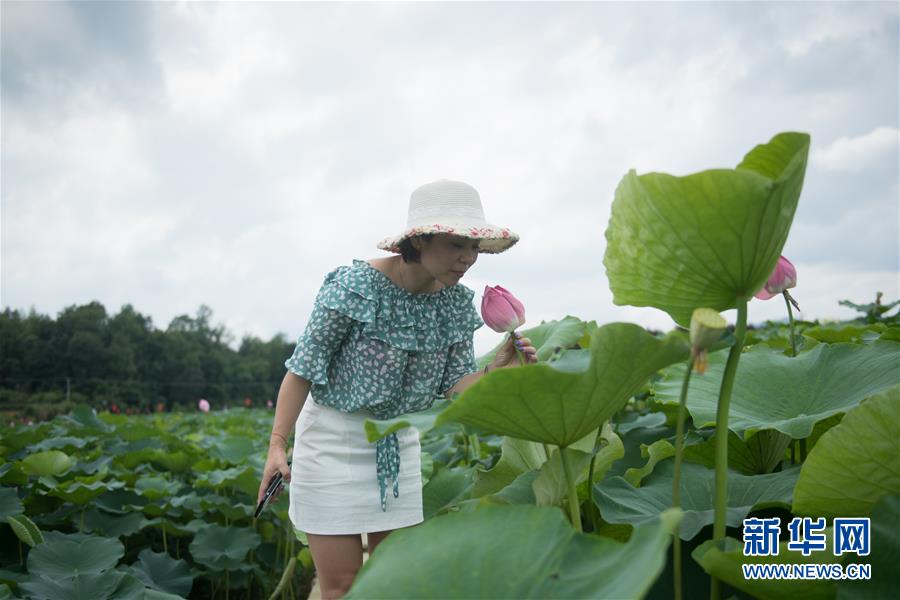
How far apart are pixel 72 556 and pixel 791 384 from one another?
2039 mm

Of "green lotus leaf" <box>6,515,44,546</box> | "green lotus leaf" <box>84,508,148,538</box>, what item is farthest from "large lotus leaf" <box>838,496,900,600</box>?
"green lotus leaf" <box>84,508,148,538</box>

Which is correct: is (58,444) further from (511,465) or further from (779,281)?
(779,281)

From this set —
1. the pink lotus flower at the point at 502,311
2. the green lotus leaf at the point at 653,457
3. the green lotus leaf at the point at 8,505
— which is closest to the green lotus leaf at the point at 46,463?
the green lotus leaf at the point at 8,505

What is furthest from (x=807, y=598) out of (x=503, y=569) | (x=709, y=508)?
(x=503, y=569)

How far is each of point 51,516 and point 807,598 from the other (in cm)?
298

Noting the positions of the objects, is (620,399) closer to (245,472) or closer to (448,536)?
(448,536)

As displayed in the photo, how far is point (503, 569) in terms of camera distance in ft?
2.13

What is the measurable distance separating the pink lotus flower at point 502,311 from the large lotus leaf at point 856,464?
51cm

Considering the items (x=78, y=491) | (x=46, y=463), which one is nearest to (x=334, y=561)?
(x=78, y=491)

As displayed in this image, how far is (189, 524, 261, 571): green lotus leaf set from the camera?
8.96 ft

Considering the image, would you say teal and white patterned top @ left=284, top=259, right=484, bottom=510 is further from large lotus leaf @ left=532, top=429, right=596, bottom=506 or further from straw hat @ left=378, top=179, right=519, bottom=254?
large lotus leaf @ left=532, top=429, right=596, bottom=506

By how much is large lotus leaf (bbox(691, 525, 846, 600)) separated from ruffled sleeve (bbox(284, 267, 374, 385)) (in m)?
1.15

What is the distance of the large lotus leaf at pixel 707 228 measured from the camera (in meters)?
0.71

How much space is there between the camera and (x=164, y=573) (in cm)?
241
